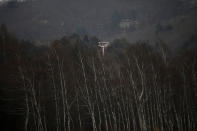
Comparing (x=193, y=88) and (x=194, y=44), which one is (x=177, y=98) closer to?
(x=193, y=88)

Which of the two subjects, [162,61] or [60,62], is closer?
[60,62]

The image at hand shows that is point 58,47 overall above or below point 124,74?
above

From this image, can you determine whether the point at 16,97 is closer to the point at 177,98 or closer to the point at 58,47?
the point at 58,47

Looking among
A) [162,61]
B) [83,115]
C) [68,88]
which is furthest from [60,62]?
[162,61]

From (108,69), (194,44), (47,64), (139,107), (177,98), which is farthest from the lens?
(194,44)

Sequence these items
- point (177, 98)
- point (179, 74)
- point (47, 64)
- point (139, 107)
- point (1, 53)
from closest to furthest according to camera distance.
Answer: point (47, 64), point (139, 107), point (179, 74), point (177, 98), point (1, 53)

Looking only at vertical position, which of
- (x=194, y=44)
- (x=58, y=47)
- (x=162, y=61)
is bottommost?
(x=194, y=44)

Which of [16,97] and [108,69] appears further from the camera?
[108,69]

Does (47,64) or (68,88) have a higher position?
(47,64)

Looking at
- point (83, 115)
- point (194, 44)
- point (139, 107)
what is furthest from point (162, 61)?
point (194, 44)
